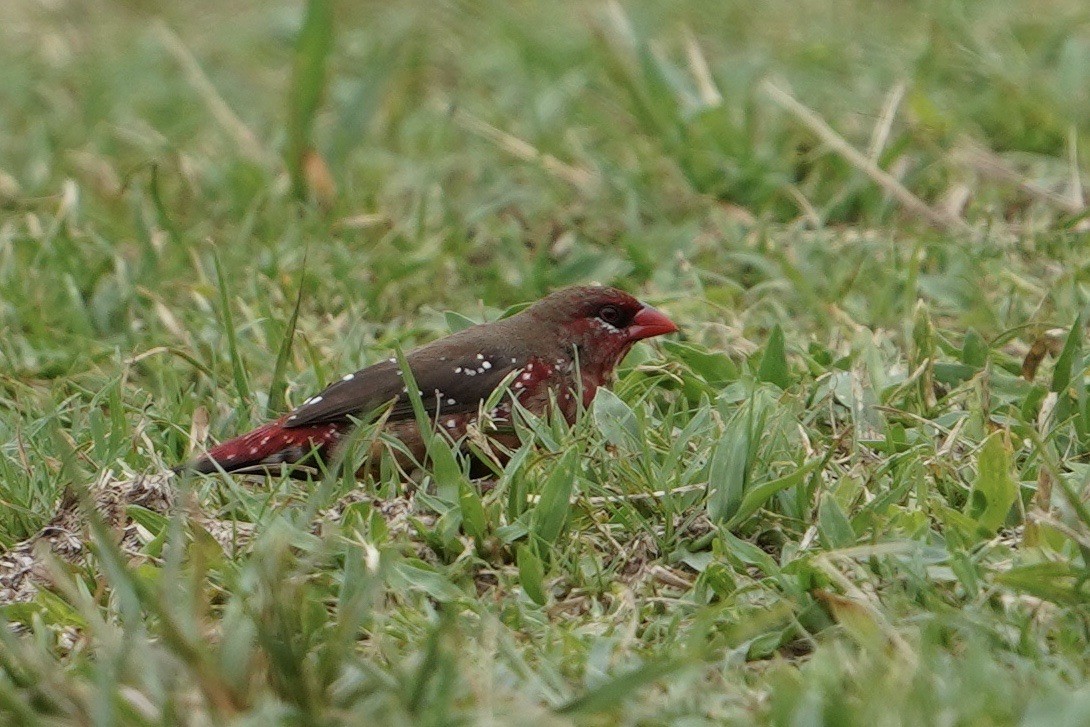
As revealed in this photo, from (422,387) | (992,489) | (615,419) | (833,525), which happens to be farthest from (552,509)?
(992,489)

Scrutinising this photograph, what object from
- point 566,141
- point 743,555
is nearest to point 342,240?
point 566,141

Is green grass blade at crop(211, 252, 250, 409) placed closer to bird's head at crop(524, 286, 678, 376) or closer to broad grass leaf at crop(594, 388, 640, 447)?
bird's head at crop(524, 286, 678, 376)

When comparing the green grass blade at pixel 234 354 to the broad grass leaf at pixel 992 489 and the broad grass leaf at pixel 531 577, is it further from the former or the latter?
the broad grass leaf at pixel 992 489

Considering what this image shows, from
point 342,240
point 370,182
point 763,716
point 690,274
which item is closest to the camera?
point 763,716

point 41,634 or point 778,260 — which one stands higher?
point 41,634

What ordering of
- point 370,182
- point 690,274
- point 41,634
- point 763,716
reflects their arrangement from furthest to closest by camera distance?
point 370,182 → point 690,274 → point 41,634 → point 763,716

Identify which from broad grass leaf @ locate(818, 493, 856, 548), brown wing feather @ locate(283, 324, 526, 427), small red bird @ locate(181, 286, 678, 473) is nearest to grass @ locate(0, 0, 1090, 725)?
broad grass leaf @ locate(818, 493, 856, 548)

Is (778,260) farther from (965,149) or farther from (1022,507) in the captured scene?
(1022,507)
